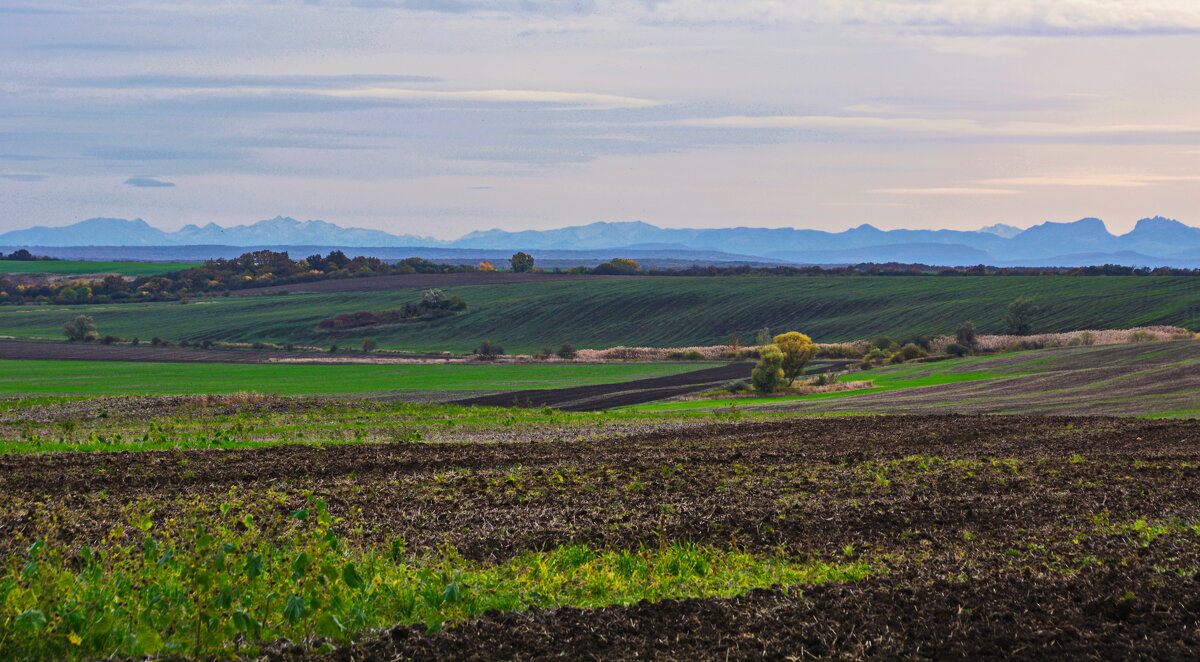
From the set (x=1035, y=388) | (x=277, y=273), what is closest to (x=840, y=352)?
(x=1035, y=388)

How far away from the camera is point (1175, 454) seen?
70.5 feet

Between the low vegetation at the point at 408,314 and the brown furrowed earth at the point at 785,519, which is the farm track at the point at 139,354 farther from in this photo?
the brown furrowed earth at the point at 785,519

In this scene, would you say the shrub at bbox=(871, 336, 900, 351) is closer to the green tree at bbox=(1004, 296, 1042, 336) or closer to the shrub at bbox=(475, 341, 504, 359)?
the green tree at bbox=(1004, 296, 1042, 336)

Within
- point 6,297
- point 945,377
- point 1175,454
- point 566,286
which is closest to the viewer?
point 1175,454

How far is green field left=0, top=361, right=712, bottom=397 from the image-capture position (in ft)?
202

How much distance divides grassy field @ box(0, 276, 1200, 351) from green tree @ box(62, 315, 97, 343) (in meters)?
4.38

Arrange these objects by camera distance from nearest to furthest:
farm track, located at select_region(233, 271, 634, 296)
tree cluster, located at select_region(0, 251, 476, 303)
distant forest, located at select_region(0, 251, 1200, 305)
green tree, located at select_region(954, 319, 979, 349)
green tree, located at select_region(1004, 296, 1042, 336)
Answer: green tree, located at select_region(954, 319, 979, 349), green tree, located at select_region(1004, 296, 1042, 336), farm track, located at select_region(233, 271, 634, 296), distant forest, located at select_region(0, 251, 1200, 305), tree cluster, located at select_region(0, 251, 476, 303)

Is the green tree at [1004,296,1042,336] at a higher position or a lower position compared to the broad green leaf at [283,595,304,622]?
lower

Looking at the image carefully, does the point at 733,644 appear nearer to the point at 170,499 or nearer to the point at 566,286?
the point at 170,499

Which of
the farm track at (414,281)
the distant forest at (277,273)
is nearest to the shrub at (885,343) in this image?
the distant forest at (277,273)

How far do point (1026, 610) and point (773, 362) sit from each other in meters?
53.8

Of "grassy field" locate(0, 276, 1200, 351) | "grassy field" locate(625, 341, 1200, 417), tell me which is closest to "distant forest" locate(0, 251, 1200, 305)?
"grassy field" locate(0, 276, 1200, 351)

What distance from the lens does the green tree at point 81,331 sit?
372 feet

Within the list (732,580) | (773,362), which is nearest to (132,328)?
Answer: (773,362)
